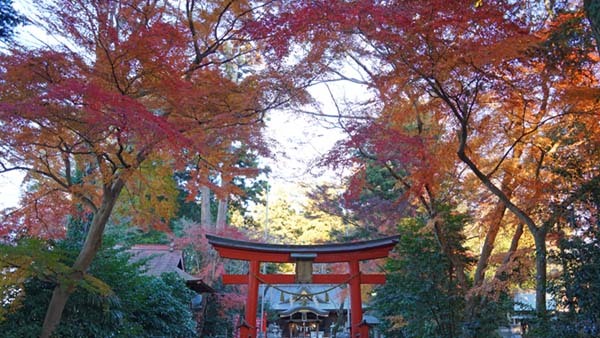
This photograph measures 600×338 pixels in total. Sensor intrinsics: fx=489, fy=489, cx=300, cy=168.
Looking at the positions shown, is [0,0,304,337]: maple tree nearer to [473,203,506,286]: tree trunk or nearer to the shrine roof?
the shrine roof

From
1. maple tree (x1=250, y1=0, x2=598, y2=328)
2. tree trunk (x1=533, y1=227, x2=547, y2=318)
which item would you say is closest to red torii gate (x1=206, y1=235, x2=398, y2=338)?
maple tree (x1=250, y1=0, x2=598, y2=328)

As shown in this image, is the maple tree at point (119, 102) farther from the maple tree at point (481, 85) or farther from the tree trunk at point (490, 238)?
the tree trunk at point (490, 238)

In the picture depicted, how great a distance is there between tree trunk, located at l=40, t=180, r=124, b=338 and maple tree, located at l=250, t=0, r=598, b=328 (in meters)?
3.56

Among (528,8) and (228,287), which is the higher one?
(528,8)

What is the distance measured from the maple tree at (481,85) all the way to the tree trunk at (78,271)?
11.7 ft

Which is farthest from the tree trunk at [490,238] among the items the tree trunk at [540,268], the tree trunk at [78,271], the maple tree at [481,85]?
the tree trunk at [78,271]

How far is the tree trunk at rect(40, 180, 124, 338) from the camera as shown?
24.1 ft

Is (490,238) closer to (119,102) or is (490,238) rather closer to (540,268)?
(540,268)

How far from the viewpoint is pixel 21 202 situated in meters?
8.92

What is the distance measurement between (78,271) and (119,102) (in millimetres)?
2959

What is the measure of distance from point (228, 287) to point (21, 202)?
11.0 m

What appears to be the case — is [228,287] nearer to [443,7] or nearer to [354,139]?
[354,139]

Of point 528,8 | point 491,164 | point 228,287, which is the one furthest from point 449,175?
point 228,287

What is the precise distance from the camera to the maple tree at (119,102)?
6.39 metres
